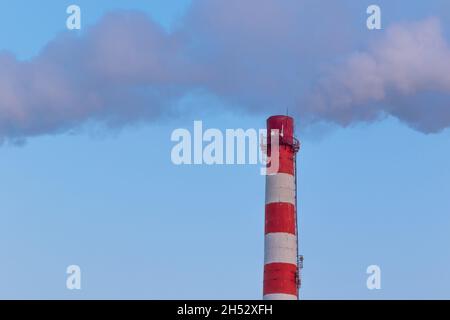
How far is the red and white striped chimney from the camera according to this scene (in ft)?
116

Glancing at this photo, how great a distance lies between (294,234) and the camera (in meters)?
35.9

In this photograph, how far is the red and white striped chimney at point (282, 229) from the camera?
35344 millimetres

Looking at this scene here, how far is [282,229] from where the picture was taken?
117 ft

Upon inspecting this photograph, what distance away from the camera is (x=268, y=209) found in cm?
3597
